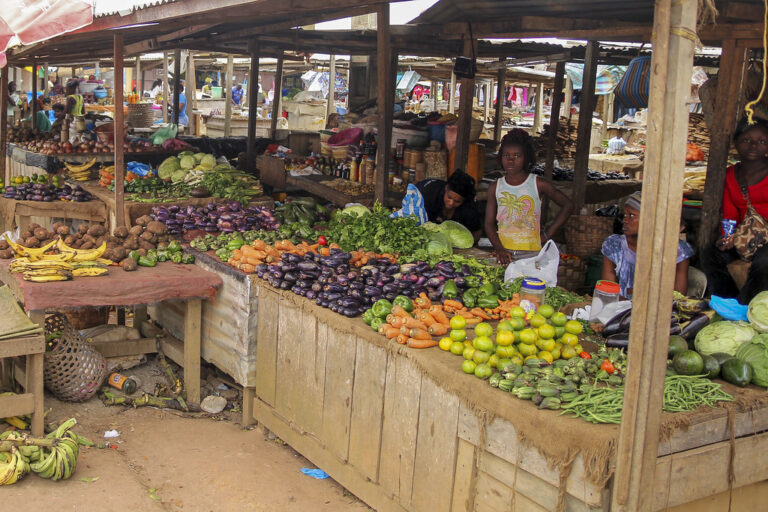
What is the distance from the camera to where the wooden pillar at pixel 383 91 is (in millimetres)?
6414

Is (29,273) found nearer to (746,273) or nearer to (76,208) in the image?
(76,208)

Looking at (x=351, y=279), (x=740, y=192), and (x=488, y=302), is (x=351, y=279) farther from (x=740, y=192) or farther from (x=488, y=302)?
(x=740, y=192)

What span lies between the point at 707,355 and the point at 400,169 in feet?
18.0

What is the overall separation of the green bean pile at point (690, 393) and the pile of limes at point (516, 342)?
0.60m

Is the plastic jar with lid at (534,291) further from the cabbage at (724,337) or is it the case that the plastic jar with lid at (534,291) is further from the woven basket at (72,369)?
the woven basket at (72,369)

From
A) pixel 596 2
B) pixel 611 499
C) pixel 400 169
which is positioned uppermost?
pixel 596 2

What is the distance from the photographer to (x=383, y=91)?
6547mm

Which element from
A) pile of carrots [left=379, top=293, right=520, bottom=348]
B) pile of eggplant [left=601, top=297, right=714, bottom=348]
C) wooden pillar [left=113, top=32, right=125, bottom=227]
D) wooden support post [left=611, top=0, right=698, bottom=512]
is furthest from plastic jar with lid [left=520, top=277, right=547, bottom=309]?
wooden pillar [left=113, top=32, right=125, bottom=227]

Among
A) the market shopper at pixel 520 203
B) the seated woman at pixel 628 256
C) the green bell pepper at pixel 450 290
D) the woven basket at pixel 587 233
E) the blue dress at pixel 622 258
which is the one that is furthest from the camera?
the woven basket at pixel 587 233

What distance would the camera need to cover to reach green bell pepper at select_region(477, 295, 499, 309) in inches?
188

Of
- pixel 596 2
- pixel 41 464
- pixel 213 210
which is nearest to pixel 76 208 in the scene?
pixel 213 210

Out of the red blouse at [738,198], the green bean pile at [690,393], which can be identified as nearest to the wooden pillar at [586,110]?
the red blouse at [738,198]

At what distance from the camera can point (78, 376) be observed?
233 inches

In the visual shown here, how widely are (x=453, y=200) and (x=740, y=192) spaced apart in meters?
2.46
